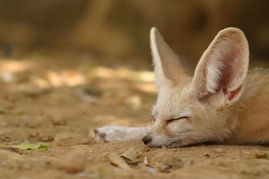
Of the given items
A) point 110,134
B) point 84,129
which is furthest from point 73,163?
point 84,129

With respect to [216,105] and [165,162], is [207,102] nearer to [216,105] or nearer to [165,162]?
[216,105]

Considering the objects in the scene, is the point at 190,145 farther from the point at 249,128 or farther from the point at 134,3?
the point at 134,3

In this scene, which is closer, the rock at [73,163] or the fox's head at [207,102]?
the rock at [73,163]

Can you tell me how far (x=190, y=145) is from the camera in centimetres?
427

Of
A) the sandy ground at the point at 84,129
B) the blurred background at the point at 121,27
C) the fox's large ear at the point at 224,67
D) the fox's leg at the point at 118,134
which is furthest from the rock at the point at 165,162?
the blurred background at the point at 121,27

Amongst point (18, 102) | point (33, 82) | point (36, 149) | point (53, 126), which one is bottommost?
point (36, 149)

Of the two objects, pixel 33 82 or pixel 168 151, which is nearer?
pixel 168 151

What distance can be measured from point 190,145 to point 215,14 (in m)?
5.81

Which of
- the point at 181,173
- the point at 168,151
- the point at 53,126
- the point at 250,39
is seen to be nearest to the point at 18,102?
the point at 53,126

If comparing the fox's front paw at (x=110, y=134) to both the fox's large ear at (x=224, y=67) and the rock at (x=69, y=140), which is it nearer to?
the rock at (x=69, y=140)

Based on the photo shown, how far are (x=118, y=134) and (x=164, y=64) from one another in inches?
28.7

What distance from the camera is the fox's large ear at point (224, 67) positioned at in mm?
4047

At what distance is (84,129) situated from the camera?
5316 millimetres

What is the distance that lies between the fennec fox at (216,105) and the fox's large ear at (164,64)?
0.20m
